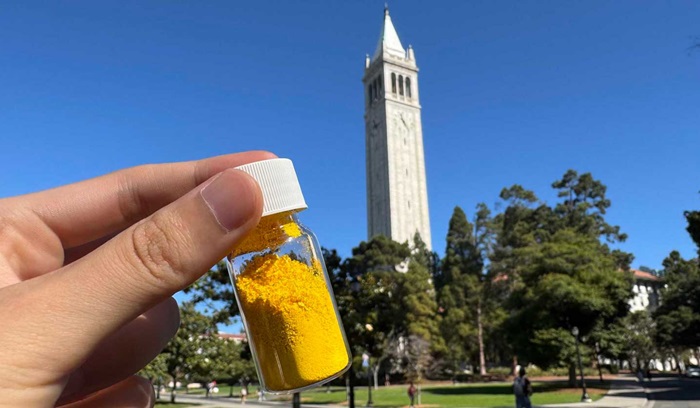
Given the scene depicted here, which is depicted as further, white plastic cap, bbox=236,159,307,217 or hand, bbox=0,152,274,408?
white plastic cap, bbox=236,159,307,217

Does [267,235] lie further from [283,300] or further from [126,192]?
[126,192]

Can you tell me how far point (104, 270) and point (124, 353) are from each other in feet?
1.67

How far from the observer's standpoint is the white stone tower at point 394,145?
6450 cm

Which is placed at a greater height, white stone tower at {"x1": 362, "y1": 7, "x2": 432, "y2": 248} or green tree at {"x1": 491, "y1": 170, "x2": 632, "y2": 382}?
white stone tower at {"x1": 362, "y1": 7, "x2": 432, "y2": 248}

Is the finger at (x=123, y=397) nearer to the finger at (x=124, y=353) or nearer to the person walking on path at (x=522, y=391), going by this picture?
the finger at (x=124, y=353)

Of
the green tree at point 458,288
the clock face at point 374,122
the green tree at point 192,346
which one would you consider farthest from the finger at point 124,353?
the clock face at point 374,122

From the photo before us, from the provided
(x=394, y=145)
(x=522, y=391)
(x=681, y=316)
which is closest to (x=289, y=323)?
(x=522, y=391)

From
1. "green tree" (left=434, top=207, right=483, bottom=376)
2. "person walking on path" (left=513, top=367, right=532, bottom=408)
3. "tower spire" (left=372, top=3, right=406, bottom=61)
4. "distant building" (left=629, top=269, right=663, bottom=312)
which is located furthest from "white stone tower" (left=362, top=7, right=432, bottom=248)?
"person walking on path" (left=513, top=367, right=532, bottom=408)

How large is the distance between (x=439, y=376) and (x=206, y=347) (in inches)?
1185

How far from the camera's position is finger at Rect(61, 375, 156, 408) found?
1.53m

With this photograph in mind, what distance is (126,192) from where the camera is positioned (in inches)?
75.2

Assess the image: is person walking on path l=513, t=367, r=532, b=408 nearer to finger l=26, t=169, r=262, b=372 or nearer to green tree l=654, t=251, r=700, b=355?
finger l=26, t=169, r=262, b=372

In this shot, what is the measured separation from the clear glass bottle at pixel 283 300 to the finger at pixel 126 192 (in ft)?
1.10

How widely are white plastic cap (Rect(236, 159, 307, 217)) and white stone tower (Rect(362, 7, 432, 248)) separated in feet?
199
